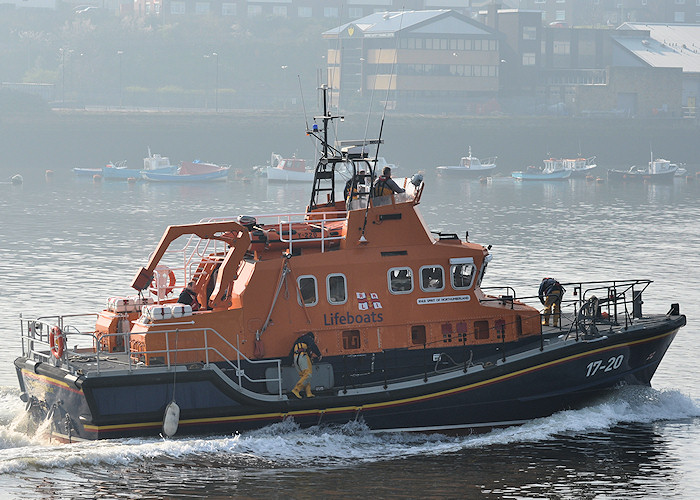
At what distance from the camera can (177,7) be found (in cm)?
12794

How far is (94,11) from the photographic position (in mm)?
128000

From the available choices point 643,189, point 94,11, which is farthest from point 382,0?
point 643,189

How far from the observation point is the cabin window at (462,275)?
59.8 feet

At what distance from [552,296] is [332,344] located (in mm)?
4567

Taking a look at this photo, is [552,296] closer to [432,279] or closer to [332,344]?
[432,279]

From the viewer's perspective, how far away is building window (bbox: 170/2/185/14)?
12750cm

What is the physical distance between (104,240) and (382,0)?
301 ft

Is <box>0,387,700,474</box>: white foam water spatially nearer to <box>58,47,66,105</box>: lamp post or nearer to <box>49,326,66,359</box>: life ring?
<box>49,326,66,359</box>: life ring

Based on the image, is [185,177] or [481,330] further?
[185,177]

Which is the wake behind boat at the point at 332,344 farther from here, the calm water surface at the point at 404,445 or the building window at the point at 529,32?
the building window at the point at 529,32

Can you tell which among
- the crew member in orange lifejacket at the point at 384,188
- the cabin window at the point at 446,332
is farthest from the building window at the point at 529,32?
the cabin window at the point at 446,332

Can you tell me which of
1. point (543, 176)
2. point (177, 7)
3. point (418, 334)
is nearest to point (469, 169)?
point (543, 176)

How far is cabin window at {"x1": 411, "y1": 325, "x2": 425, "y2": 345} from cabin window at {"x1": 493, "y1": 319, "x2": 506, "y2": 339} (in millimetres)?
1355

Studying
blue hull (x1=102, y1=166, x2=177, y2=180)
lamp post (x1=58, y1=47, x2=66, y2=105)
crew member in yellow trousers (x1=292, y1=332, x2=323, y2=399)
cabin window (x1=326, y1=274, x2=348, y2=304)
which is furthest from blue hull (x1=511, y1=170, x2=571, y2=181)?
crew member in yellow trousers (x1=292, y1=332, x2=323, y2=399)
